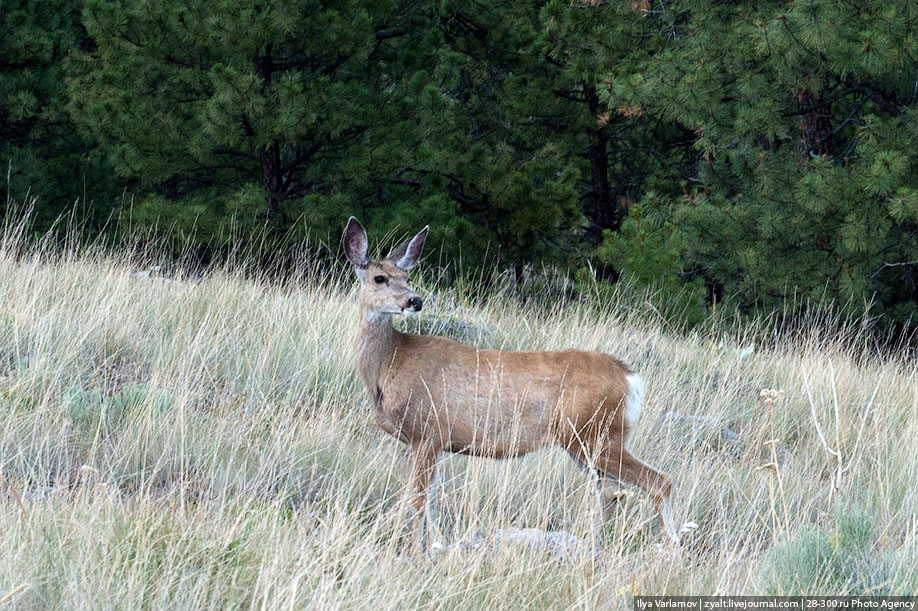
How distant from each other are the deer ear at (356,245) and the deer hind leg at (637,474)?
139cm

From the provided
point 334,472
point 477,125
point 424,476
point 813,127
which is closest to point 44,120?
point 477,125

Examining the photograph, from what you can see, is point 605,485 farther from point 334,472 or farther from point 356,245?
point 356,245

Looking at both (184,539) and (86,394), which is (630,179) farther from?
(184,539)

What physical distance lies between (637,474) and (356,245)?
162 centimetres

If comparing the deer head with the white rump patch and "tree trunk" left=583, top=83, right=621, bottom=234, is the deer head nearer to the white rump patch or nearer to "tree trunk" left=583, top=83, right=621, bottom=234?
the white rump patch

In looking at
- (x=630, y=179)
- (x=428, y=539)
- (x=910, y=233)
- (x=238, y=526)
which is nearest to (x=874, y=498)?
(x=428, y=539)

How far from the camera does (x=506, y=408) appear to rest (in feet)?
14.3

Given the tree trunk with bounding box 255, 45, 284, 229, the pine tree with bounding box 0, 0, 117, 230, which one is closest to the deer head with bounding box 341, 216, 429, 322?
the tree trunk with bounding box 255, 45, 284, 229

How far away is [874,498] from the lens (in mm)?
4793

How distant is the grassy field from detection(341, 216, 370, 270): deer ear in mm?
795

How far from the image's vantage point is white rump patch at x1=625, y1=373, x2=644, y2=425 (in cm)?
442

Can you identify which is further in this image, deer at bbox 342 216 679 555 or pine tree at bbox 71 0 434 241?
pine tree at bbox 71 0 434 241

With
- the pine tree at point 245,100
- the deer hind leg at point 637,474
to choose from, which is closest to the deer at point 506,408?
the deer hind leg at point 637,474

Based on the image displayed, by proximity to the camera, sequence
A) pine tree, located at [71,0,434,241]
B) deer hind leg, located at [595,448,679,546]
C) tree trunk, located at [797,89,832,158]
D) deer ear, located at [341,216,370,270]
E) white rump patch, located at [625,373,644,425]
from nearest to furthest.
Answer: deer hind leg, located at [595,448,679,546]
white rump patch, located at [625,373,644,425]
deer ear, located at [341,216,370,270]
pine tree, located at [71,0,434,241]
tree trunk, located at [797,89,832,158]
